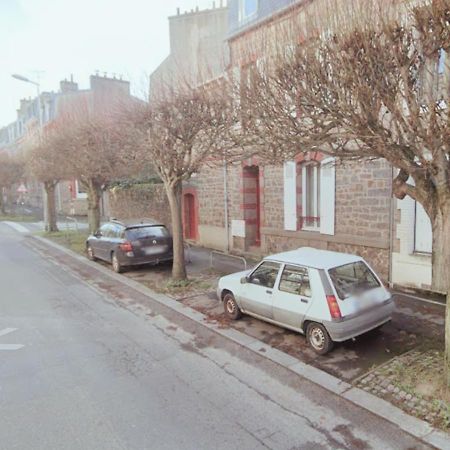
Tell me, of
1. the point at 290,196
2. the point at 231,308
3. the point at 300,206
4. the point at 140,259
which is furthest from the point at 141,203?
the point at 231,308

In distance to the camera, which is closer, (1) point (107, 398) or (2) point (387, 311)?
(1) point (107, 398)

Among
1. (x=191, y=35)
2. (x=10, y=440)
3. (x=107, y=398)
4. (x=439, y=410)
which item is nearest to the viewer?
(x=10, y=440)

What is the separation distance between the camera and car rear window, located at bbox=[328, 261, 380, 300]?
519 cm

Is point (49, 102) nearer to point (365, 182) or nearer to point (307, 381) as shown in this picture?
point (365, 182)

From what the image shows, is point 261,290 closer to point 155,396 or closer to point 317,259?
point 317,259

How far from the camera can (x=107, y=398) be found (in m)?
4.24

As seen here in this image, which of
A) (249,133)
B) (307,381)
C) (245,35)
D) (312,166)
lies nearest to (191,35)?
(245,35)

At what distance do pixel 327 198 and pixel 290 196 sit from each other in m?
1.43

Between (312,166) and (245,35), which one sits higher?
(245,35)

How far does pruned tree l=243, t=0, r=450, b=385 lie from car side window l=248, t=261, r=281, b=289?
6.27ft

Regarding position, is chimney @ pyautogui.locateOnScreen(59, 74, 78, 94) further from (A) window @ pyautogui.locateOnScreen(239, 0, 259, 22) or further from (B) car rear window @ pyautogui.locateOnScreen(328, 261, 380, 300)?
(B) car rear window @ pyautogui.locateOnScreen(328, 261, 380, 300)

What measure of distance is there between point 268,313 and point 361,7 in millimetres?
4282

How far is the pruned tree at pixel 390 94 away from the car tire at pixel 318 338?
5.03 feet

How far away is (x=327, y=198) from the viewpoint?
381 inches
